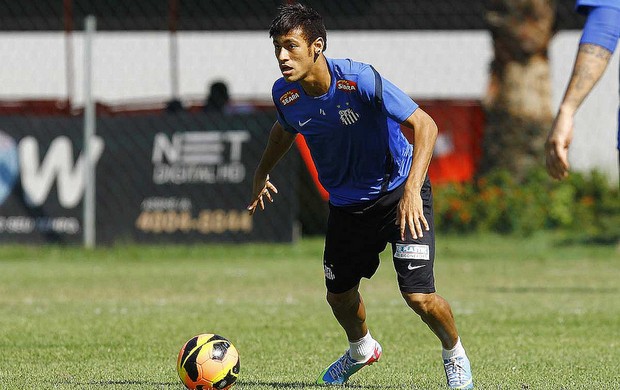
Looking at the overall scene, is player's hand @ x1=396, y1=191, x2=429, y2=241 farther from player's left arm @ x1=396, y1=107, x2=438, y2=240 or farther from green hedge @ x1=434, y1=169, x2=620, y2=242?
green hedge @ x1=434, y1=169, x2=620, y2=242

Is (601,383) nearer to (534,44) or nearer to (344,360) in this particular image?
(344,360)

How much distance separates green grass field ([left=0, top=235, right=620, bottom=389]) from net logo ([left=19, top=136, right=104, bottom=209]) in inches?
29.1

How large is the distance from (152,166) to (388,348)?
8.85m

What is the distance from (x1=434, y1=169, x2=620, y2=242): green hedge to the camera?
19453 mm

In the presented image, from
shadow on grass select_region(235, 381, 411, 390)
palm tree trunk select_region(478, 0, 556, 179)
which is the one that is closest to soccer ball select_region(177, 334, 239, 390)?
shadow on grass select_region(235, 381, 411, 390)

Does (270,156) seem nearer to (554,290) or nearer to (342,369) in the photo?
(342,369)

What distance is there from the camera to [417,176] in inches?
269

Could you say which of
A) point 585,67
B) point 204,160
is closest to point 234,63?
point 204,160

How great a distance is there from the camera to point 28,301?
12.3m

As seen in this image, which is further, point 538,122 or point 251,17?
point 251,17

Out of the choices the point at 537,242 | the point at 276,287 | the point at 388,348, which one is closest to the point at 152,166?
the point at 276,287

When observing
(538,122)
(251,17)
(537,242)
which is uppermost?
(251,17)

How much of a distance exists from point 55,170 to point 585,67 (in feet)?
43.2

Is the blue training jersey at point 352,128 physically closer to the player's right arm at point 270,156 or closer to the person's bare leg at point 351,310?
the player's right arm at point 270,156
